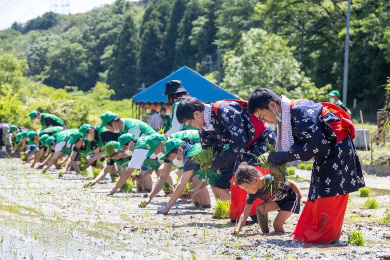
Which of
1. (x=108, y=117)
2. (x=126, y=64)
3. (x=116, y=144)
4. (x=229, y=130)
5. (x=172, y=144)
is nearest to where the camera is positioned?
(x=229, y=130)

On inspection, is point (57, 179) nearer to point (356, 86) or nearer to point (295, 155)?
point (295, 155)

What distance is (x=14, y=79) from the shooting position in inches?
2499

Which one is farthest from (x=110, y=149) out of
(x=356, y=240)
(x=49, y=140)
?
(x=356, y=240)

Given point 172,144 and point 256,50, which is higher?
point 256,50

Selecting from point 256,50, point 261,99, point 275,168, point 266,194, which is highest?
point 256,50

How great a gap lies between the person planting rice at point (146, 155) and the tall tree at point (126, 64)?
72608 millimetres

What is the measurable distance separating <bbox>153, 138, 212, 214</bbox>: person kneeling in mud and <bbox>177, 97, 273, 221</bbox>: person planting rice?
63 cm

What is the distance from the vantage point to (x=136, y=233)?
7883 mm

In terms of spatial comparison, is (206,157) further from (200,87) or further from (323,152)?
(200,87)

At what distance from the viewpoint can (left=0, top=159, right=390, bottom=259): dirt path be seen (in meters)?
6.54

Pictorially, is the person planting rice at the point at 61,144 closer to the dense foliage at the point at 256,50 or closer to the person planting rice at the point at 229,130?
the person planting rice at the point at 229,130

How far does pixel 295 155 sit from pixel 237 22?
43481 mm

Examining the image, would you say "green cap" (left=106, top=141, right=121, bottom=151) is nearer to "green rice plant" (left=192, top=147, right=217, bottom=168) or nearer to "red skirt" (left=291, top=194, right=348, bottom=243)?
"green rice plant" (left=192, top=147, right=217, bottom=168)

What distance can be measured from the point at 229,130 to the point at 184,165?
1545 millimetres
